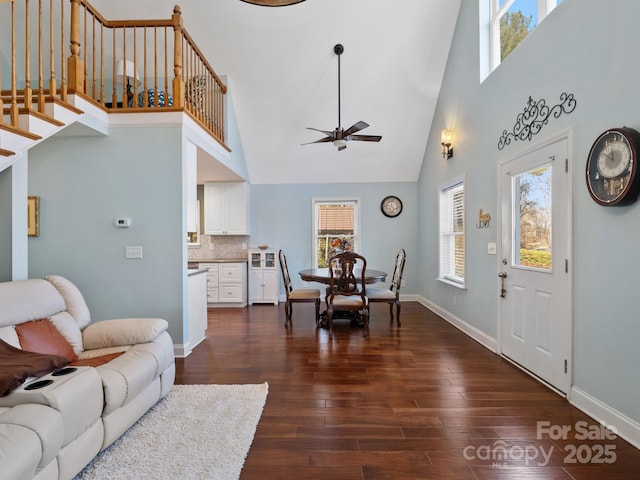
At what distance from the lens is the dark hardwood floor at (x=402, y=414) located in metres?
1.76

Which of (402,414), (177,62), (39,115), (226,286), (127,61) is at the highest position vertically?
(127,61)

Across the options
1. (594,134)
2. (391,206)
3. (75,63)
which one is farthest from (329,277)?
(75,63)

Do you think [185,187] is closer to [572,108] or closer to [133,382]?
[133,382]

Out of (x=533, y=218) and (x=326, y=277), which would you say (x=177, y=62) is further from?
(x=533, y=218)

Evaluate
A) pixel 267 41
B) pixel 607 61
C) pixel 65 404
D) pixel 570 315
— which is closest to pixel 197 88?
pixel 267 41

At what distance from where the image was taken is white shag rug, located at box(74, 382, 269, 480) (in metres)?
1.69

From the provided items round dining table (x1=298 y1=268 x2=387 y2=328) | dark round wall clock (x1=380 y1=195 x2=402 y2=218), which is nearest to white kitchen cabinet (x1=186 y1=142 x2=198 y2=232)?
round dining table (x1=298 y1=268 x2=387 y2=328)

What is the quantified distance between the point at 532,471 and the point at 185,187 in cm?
360

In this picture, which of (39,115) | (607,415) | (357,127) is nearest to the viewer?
(607,415)

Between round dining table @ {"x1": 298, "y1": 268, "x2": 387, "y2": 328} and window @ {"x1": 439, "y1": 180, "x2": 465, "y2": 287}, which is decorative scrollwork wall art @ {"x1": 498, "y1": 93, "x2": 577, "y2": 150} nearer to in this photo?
window @ {"x1": 439, "y1": 180, "x2": 465, "y2": 287}

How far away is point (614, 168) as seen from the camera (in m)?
1.97

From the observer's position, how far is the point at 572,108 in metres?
2.38

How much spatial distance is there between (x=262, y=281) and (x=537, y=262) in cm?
451

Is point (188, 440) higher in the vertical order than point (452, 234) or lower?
lower
